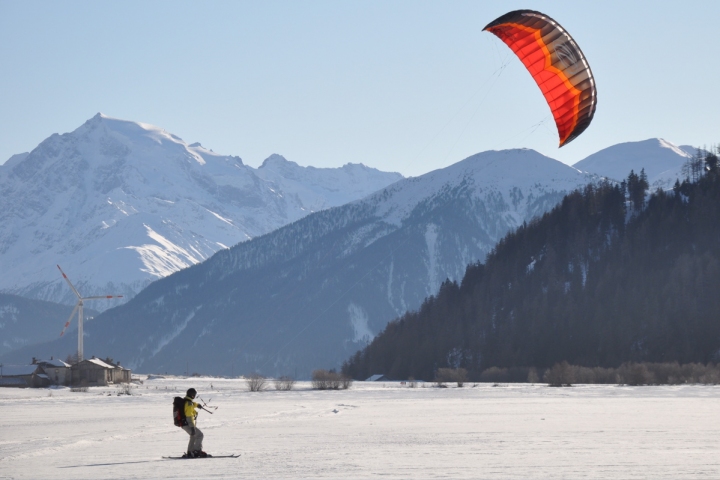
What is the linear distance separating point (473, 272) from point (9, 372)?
278 feet

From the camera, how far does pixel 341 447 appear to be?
33.0m

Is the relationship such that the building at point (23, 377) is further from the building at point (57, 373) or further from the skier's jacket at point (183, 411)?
the skier's jacket at point (183, 411)

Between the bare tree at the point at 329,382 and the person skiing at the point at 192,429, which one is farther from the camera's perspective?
the bare tree at the point at 329,382

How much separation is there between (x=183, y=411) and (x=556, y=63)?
65.2 feet

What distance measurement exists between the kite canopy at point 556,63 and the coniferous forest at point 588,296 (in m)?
93.4

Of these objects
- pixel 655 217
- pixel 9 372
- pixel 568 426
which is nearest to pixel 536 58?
pixel 568 426

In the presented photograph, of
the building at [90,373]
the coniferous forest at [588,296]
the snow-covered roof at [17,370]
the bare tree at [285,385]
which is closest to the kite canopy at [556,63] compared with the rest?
the bare tree at [285,385]

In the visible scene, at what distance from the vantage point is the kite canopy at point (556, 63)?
125 ft

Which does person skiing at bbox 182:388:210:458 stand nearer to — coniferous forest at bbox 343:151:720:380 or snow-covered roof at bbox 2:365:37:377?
snow-covered roof at bbox 2:365:37:377

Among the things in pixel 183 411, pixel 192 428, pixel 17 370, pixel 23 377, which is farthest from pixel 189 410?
pixel 17 370

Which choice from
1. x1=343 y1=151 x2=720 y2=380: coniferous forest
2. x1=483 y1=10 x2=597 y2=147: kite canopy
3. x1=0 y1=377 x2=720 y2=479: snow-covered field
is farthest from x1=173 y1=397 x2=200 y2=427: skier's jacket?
x1=343 y1=151 x2=720 y2=380: coniferous forest

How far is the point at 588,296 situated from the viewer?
488 ft

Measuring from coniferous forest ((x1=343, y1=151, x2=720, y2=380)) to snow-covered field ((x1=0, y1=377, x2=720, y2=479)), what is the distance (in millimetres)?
80947

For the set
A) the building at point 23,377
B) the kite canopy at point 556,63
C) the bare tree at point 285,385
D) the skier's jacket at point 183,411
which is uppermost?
the kite canopy at point 556,63
